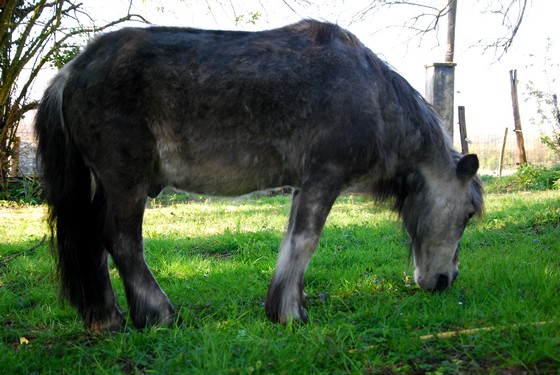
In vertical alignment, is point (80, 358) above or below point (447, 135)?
below

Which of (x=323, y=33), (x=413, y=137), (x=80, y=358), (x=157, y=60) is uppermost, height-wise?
(x=323, y=33)

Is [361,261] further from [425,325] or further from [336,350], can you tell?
[336,350]

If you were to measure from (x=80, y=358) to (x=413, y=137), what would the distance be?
2.90 metres

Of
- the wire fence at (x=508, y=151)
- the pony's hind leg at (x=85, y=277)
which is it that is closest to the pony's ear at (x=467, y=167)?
the pony's hind leg at (x=85, y=277)

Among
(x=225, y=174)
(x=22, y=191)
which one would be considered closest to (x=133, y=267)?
(x=225, y=174)

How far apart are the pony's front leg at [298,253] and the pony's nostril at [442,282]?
1260 millimetres

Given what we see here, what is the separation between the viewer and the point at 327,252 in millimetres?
5996

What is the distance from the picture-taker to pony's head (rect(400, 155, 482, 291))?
4.39m

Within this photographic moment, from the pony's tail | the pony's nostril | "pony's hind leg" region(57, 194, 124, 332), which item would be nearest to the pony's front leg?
"pony's hind leg" region(57, 194, 124, 332)

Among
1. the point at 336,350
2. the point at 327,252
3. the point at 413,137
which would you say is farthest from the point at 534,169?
the point at 336,350

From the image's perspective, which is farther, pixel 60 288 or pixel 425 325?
pixel 60 288

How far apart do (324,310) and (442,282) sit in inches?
43.8

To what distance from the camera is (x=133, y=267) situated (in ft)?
11.9

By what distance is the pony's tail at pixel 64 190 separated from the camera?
3.78 m
